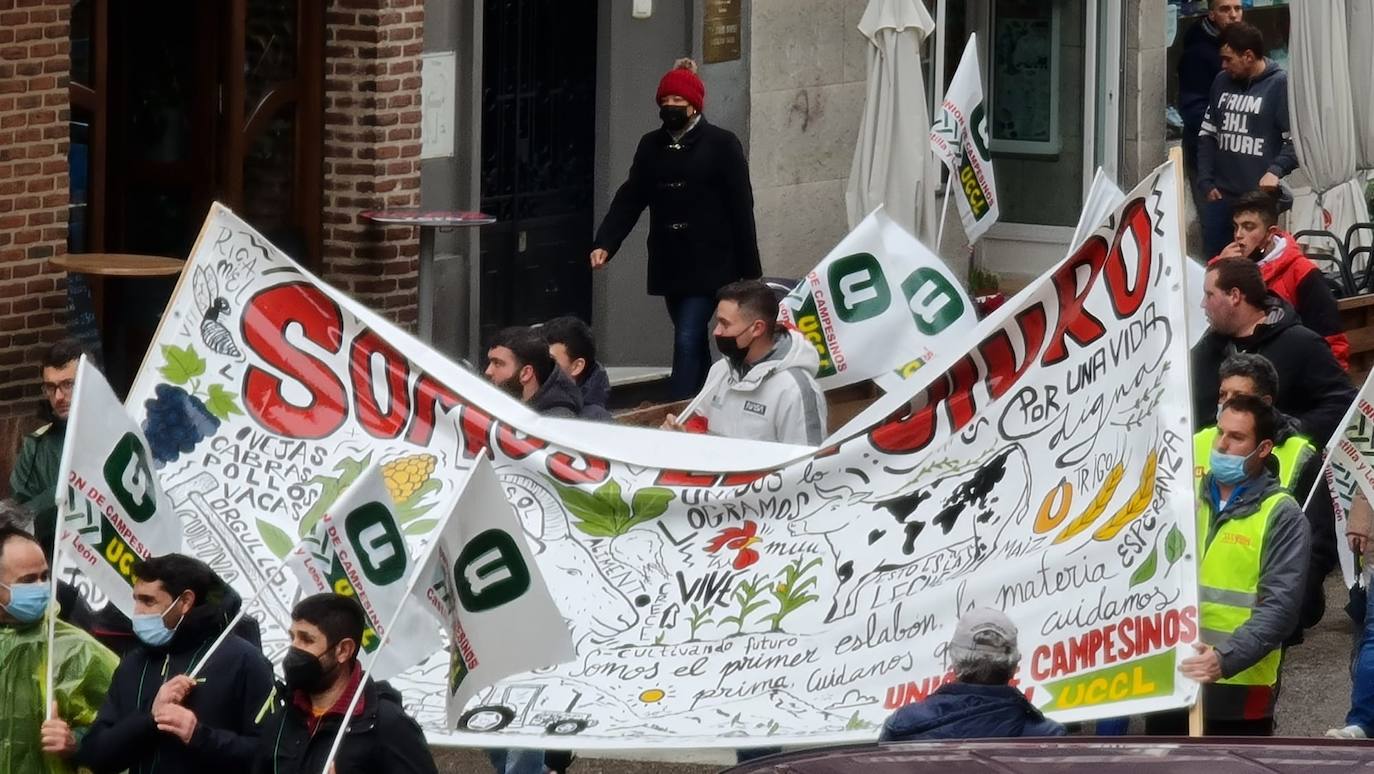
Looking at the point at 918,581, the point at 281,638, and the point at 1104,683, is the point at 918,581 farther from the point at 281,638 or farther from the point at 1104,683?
the point at 281,638

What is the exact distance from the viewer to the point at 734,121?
16781mm

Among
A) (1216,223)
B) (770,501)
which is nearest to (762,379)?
(770,501)

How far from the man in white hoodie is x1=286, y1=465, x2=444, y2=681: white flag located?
2688 millimetres

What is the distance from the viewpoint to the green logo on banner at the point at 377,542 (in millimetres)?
6977

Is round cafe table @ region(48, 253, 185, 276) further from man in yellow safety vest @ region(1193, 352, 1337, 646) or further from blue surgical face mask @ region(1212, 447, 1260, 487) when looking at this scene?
blue surgical face mask @ region(1212, 447, 1260, 487)

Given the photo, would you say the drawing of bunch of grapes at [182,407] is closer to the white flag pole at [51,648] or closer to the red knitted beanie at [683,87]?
the white flag pole at [51,648]

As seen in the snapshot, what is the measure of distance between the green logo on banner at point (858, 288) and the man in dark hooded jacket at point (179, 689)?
14.4ft

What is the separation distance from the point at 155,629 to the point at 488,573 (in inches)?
35.3

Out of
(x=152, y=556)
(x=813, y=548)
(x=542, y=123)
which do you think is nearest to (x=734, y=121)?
(x=542, y=123)

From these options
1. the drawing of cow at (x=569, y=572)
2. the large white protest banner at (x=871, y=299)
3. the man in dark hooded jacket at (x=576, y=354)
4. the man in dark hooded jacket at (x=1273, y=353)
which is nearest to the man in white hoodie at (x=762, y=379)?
the man in dark hooded jacket at (x=576, y=354)

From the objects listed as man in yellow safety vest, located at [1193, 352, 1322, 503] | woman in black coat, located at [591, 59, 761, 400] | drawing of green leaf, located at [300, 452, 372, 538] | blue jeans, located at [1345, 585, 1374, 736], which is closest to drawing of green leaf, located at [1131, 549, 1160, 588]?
man in yellow safety vest, located at [1193, 352, 1322, 503]

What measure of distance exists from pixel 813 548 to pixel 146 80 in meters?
6.44

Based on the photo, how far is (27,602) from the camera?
23.9 ft

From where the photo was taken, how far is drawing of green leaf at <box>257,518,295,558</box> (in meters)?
8.68
